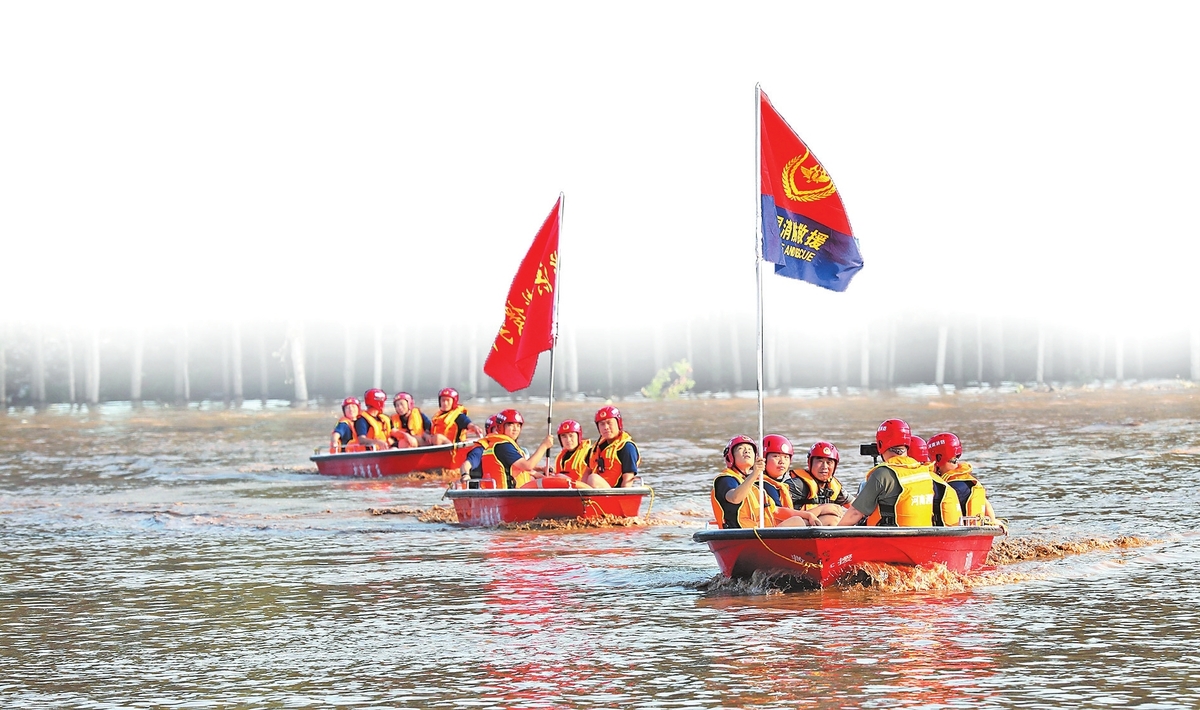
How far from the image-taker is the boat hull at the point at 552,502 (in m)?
18.6

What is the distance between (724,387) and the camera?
70.2 metres

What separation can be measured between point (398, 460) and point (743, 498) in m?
15.0

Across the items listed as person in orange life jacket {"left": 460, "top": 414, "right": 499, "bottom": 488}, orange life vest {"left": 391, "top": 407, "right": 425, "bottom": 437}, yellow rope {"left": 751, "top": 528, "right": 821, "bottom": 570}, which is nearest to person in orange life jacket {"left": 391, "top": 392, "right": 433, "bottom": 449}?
orange life vest {"left": 391, "top": 407, "right": 425, "bottom": 437}

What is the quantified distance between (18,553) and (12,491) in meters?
9.38

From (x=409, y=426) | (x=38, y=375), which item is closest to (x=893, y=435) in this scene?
(x=409, y=426)

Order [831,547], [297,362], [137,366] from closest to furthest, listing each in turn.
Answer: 1. [831,547]
2. [297,362]
3. [137,366]

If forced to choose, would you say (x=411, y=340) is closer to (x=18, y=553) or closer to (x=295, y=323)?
(x=295, y=323)

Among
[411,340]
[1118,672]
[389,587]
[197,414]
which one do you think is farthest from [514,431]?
[411,340]

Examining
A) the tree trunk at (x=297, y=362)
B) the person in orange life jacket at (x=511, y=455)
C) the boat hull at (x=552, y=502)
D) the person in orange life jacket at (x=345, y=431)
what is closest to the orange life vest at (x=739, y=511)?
the boat hull at (x=552, y=502)

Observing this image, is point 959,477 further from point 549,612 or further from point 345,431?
point 345,431

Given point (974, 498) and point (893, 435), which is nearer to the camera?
point (893, 435)

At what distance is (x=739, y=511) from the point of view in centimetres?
1394

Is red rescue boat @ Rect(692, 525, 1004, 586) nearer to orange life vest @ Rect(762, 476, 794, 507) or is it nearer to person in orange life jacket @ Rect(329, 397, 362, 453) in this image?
orange life vest @ Rect(762, 476, 794, 507)

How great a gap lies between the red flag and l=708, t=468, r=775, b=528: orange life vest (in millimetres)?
7026
